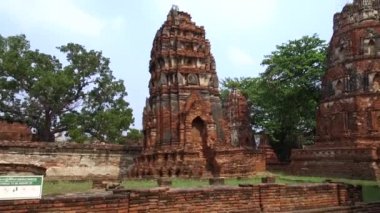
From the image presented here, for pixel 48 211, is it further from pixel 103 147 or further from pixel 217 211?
pixel 103 147

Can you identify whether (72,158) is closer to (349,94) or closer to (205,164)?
(205,164)

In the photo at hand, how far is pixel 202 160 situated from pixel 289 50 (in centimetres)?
1900

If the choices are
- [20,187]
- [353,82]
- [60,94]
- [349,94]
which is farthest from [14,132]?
[353,82]

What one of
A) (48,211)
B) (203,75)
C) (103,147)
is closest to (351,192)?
(48,211)

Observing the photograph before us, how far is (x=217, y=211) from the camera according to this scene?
8.40 meters

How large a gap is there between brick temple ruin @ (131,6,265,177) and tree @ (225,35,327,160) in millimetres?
12714

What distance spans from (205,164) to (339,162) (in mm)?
8041

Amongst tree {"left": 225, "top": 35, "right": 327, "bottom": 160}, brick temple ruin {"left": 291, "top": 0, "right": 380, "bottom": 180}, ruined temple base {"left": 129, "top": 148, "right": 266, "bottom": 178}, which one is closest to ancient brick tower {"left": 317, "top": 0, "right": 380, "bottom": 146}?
brick temple ruin {"left": 291, "top": 0, "right": 380, "bottom": 180}

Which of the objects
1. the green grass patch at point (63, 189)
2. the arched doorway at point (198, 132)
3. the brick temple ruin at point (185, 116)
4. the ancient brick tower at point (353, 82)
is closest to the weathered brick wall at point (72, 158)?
the brick temple ruin at point (185, 116)

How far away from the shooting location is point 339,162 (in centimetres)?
2145

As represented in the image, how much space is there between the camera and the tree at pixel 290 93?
105 feet

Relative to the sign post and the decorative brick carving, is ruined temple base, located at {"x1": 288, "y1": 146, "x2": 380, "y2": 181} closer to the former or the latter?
the decorative brick carving

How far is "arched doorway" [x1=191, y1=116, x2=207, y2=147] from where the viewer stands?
1831cm

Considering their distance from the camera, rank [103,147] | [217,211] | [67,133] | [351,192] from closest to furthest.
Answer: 1. [217,211]
2. [351,192]
3. [103,147]
4. [67,133]
